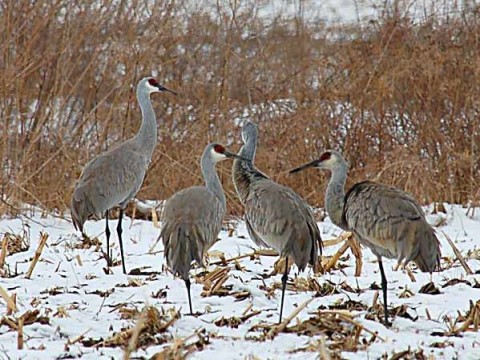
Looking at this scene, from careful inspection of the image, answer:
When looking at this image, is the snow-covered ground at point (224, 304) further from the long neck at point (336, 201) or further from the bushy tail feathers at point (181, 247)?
the long neck at point (336, 201)

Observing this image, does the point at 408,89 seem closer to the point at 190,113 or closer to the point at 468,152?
the point at 468,152

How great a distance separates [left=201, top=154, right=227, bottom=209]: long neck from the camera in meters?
5.82

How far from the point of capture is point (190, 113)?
10133 mm

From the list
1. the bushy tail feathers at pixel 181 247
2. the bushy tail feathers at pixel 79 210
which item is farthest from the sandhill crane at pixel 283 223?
the bushy tail feathers at pixel 79 210

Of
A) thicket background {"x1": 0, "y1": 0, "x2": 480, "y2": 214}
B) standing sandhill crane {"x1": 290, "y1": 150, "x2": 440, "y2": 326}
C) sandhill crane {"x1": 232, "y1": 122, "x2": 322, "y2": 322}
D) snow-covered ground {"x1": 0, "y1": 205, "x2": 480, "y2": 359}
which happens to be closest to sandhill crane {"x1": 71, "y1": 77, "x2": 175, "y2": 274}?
snow-covered ground {"x1": 0, "y1": 205, "x2": 480, "y2": 359}

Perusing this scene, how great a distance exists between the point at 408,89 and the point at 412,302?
16.8 feet

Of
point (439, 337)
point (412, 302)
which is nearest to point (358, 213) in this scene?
point (412, 302)

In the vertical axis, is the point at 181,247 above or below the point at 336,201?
below

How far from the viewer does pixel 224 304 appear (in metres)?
4.93

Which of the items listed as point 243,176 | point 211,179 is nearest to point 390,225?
point 243,176

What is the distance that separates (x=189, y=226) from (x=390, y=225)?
3.94 feet

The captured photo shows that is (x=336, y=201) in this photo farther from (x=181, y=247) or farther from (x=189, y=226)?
(x=181, y=247)

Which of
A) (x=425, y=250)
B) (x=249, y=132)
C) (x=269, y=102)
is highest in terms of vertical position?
(x=269, y=102)

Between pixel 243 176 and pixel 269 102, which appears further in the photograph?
pixel 269 102
